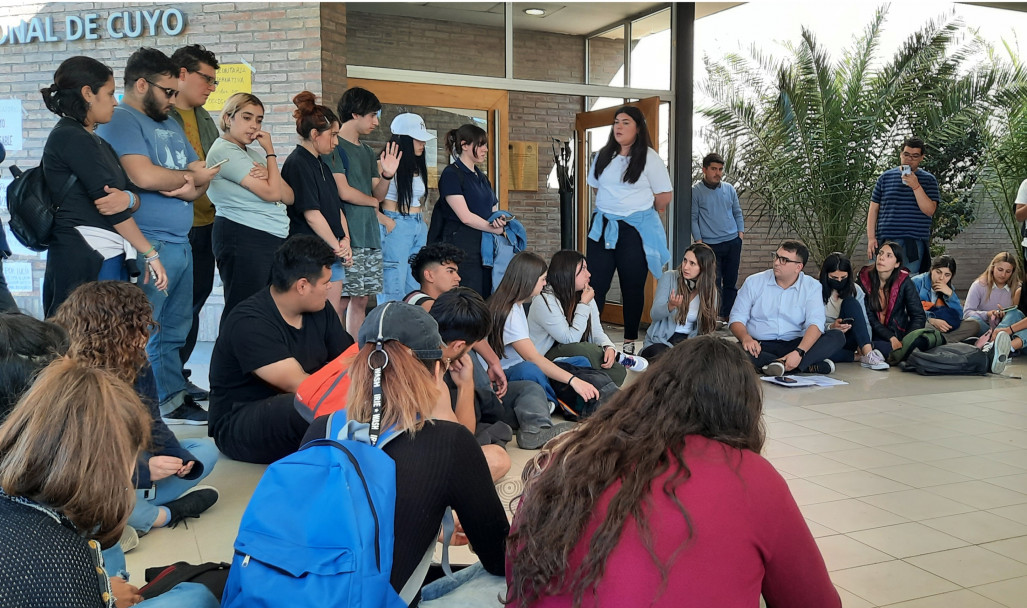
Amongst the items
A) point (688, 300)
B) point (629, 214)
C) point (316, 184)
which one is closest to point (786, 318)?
point (688, 300)

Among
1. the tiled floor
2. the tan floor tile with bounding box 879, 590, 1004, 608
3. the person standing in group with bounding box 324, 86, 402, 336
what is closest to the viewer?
the tan floor tile with bounding box 879, 590, 1004, 608

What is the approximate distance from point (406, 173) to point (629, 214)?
1749 mm

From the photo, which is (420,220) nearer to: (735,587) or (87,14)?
(87,14)

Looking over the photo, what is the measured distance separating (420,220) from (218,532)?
309cm

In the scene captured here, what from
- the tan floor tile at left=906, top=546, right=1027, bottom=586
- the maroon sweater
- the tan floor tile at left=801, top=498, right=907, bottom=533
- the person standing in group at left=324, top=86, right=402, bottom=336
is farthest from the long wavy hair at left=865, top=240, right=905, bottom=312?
the maroon sweater

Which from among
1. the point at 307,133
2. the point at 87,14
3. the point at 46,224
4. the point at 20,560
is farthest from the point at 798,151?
the point at 20,560

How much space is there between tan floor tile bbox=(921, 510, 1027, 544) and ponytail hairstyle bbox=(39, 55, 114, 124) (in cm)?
380

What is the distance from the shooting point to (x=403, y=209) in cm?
577

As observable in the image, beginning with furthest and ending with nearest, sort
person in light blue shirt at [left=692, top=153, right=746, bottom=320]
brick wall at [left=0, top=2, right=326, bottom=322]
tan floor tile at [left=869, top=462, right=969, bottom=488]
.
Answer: person in light blue shirt at [left=692, top=153, right=746, bottom=320]
brick wall at [left=0, top=2, right=326, bottom=322]
tan floor tile at [left=869, top=462, right=969, bottom=488]

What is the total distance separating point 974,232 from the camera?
41.6 ft

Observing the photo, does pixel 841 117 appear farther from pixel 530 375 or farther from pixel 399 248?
pixel 530 375

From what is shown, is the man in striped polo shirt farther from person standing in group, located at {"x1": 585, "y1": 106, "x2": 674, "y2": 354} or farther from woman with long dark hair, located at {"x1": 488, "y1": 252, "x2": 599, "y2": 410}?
woman with long dark hair, located at {"x1": 488, "y1": 252, "x2": 599, "y2": 410}

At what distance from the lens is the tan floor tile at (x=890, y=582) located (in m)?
2.65

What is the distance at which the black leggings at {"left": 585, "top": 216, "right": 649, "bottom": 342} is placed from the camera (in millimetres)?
6559
